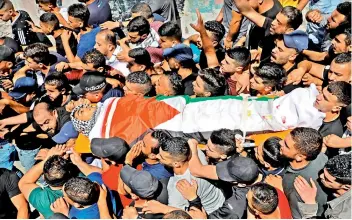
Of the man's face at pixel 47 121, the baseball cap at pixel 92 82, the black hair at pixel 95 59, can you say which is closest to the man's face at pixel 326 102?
the baseball cap at pixel 92 82

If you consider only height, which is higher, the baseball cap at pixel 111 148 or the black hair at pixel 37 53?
the black hair at pixel 37 53

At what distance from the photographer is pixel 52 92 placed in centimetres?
490

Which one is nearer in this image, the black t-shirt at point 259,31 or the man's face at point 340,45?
the man's face at point 340,45

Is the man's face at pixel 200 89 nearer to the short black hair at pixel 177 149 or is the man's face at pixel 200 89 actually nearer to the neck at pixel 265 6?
the short black hair at pixel 177 149

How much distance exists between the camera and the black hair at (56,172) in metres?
3.70

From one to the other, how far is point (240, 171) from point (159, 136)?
772mm

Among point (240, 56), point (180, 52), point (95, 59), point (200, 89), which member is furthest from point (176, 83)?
point (95, 59)

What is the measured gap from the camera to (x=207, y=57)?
16.6 feet

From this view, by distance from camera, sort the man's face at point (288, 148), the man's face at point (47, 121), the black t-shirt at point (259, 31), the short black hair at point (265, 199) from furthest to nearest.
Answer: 1. the black t-shirt at point (259, 31)
2. the man's face at point (47, 121)
3. the man's face at point (288, 148)
4. the short black hair at point (265, 199)

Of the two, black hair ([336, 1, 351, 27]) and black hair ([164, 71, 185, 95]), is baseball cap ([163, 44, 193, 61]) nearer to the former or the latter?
black hair ([164, 71, 185, 95])

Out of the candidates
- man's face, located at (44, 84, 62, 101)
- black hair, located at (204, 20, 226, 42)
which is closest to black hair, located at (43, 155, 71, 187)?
man's face, located at (44, 84, 62, 101)

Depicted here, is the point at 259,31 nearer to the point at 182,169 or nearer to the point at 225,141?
the point at 225,141

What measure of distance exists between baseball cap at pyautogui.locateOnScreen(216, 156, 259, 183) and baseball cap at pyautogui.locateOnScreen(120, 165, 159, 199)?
0.49 meters

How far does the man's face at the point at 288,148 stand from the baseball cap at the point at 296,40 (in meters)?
1.39
